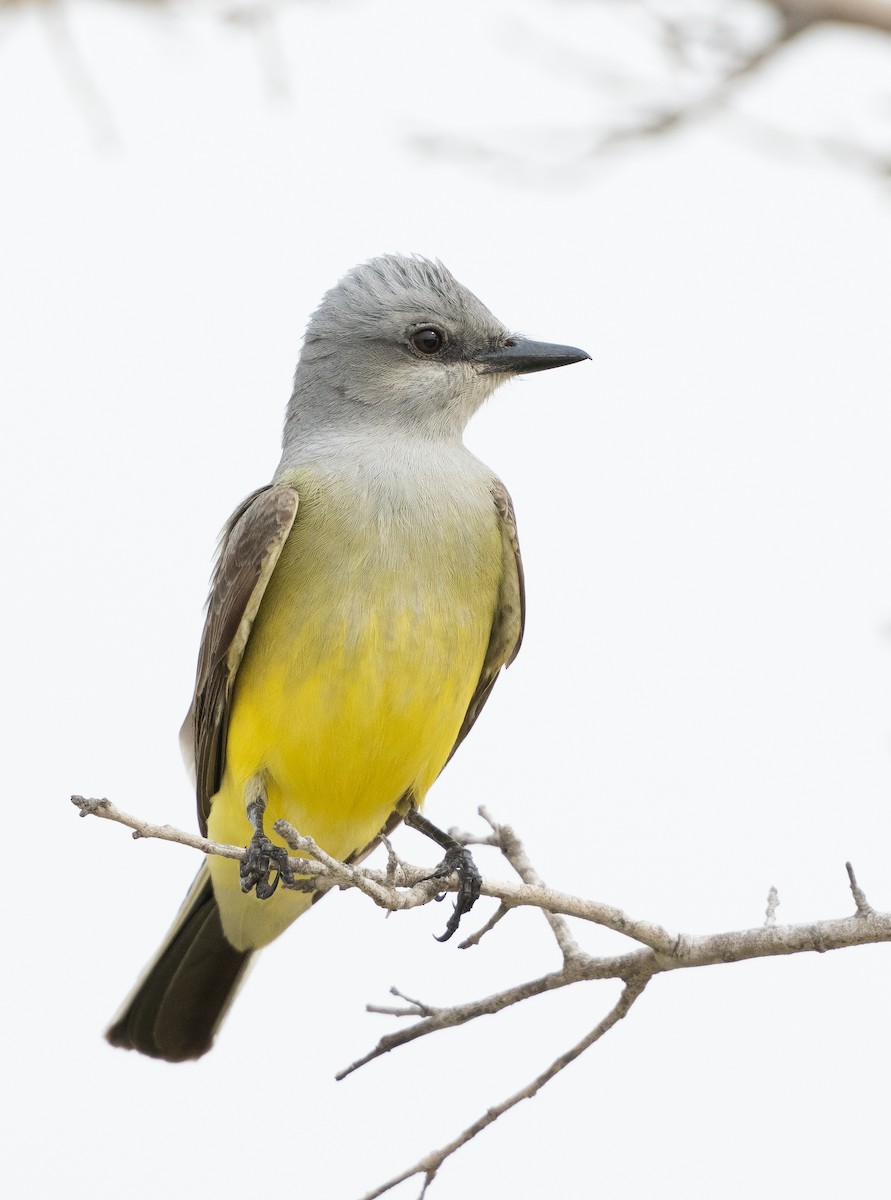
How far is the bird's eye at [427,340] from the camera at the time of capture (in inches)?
272

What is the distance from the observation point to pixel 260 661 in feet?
20.2

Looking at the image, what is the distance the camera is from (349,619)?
233 inches

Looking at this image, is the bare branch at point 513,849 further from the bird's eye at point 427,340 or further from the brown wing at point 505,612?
the bird's eye at point 427,340

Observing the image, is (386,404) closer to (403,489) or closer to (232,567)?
(403,489)

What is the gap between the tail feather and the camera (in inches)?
284

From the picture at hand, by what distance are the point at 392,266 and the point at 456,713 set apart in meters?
2.07

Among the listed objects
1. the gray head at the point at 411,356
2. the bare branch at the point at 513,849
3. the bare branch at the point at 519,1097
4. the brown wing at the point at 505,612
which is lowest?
the bare branch at the point at 519,1097

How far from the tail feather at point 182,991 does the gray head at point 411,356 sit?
86.8 inches

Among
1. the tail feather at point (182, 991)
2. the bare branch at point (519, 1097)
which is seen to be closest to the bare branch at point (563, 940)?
the bare branch at point (519, 1097)

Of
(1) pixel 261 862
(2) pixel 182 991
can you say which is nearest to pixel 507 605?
(1) pixel 261 862

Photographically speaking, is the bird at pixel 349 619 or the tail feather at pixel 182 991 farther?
the tail feather at pixel 182 991

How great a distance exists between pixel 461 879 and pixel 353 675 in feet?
2.70

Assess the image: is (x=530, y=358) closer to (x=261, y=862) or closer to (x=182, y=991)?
(x=261, y=862)

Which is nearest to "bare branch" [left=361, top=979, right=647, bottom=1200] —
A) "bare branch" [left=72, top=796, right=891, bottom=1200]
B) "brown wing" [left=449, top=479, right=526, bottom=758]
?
"bare branch" [left=72, top=796, right=891, bottom=1200]
